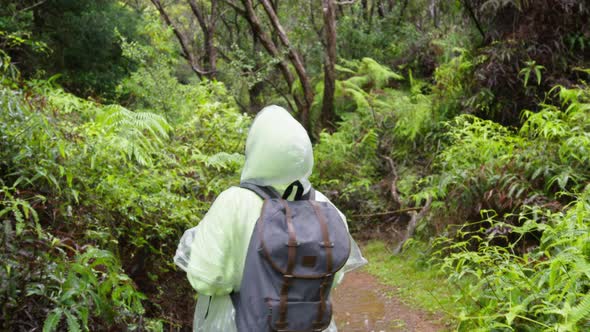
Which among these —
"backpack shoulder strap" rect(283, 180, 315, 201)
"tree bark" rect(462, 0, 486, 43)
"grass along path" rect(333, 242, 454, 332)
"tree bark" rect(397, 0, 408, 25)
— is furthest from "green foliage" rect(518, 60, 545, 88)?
"tree bark" rect(397, 0, 408, 25)

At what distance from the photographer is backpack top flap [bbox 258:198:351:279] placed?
219 cm

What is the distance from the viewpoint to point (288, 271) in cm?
220

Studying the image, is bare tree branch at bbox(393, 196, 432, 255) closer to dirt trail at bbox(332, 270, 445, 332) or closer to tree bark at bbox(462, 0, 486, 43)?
dirt trail at bbox(332, 270, 445, 332)

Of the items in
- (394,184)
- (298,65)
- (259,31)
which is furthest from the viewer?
(298,65)

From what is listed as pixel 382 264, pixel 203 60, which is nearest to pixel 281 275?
pixel 382 264

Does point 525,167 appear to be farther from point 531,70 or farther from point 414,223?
point 531,70

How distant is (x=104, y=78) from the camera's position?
10719 millimetres

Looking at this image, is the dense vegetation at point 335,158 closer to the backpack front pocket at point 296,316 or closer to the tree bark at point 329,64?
the tree bark at point 329,64

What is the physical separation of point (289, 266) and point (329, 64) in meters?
11.1

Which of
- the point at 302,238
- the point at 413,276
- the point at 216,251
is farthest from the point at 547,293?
the point at 413,276

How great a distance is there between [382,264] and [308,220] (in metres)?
5.76

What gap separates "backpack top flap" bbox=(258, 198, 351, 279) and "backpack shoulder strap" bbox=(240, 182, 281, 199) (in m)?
0.07

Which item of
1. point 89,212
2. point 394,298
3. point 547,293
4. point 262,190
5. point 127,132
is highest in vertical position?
point 262,190

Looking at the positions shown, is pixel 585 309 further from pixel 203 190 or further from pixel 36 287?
pixel 203 190
